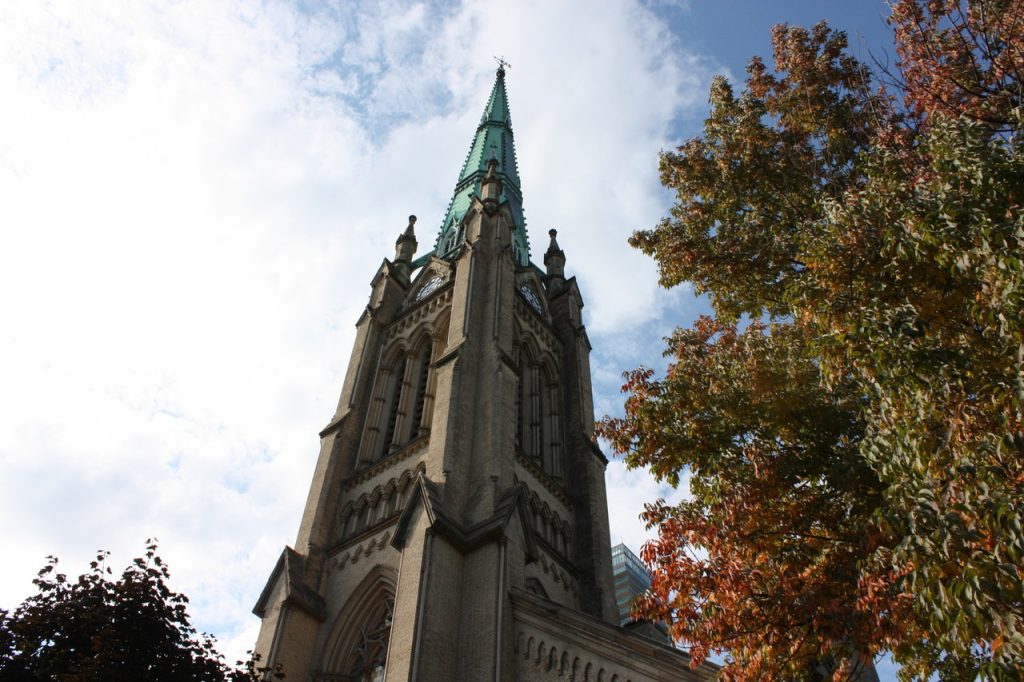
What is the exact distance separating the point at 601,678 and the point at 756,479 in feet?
19.3

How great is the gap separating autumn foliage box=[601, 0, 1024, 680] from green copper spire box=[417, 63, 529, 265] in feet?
71.3

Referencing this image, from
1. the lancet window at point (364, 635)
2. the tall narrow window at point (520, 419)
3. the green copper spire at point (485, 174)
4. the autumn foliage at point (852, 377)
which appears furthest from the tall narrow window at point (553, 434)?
the autumn foliage at point (852, 377)

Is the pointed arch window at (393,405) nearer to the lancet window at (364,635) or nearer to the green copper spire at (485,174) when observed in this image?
the lancet window at (364,635)

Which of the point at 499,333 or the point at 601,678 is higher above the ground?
the point at 499,333

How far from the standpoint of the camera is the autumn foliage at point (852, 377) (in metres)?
5.93

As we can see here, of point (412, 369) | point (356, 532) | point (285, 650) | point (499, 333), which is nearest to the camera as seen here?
point (285, 650)

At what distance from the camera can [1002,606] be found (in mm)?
5320

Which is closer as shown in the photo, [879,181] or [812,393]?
[879,181]

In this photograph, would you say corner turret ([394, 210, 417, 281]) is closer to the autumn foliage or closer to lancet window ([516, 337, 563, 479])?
lancet window ([516, 337, 563, 479])

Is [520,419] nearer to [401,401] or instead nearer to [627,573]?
[401,401]

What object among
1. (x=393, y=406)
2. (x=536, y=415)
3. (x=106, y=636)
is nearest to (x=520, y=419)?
(x=536, y=415)

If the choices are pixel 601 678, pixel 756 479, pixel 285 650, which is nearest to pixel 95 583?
pixel 285 650

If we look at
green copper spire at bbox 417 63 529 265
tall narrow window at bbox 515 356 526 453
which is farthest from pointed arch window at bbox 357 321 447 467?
green copper spire at bbox 417 63 529 265

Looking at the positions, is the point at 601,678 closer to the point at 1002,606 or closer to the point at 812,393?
the point at 812,393
